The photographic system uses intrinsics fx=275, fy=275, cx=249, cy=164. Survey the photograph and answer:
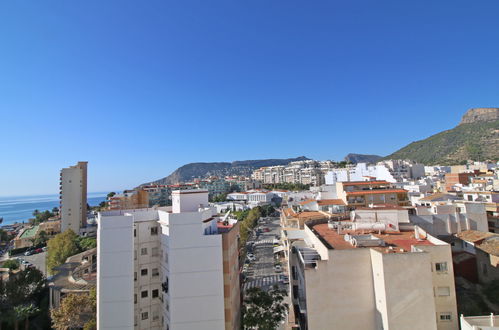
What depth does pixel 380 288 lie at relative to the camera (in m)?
16.0

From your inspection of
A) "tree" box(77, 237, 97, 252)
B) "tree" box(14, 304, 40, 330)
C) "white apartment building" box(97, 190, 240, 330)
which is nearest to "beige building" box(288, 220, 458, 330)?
"white apartment building" box(97, 190, 240, 330)

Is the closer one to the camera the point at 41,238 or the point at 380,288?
the point at 380,288

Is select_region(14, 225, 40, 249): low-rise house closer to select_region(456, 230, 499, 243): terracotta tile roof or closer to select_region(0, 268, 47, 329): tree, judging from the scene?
select_region(0, 268, 47, 329): tree

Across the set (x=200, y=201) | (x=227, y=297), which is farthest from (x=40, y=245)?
(x=227, y=297)

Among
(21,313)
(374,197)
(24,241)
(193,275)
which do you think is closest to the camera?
(193,275)

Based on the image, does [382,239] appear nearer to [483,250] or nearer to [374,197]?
[483,250]

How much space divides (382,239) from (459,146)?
143548mm

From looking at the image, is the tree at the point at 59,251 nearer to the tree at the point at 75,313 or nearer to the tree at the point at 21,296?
the tree at the point at 21,296

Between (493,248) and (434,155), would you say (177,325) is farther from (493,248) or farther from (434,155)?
(434,155)

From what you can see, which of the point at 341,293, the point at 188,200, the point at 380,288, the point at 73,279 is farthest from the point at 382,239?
the point at 73,279

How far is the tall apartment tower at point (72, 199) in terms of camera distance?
7444 cm

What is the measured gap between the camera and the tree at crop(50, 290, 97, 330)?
25.4 m

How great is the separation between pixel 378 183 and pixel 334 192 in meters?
7.35

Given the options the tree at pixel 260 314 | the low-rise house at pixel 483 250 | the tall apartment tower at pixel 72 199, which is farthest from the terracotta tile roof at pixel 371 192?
the tall apartment tower at pixel 72 199
